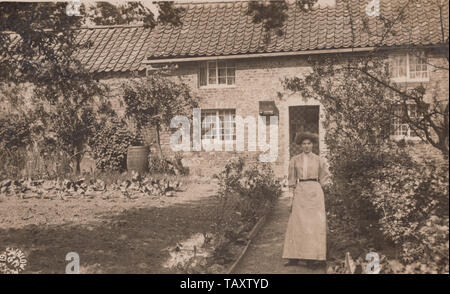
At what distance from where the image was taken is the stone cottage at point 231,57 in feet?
26.1

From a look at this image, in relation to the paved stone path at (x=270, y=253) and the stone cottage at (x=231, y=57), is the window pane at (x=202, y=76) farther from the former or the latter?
the paved stone path at (x=270, y=253)

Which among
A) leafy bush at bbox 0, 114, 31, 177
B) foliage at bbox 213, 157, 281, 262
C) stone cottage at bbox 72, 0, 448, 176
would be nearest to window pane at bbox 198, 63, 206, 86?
stone cottage at bbox 72, 0, 448, 176

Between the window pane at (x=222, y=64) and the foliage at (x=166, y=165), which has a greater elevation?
the window pane at (x=222, y=64)

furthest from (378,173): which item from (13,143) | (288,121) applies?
(13,143)

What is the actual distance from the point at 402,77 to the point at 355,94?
113cm

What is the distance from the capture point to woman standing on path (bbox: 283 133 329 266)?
523 centimetres

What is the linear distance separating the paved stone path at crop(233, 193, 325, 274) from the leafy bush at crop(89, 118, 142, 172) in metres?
3.31

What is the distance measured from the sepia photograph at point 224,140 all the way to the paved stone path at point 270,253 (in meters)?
0.04

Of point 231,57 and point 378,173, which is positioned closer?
point 378,173

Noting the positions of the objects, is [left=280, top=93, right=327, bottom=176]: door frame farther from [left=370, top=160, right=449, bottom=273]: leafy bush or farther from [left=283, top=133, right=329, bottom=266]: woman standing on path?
[left=283, top=133, right=329, bottom=266]: woman standing on path

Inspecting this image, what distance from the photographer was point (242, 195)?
736 centimetres

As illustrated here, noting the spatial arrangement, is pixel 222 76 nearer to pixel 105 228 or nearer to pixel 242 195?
pixel 242 195

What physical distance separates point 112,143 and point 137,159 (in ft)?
2.70

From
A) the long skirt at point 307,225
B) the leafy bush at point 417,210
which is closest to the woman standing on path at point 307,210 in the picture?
the long skirt at point 307,225
